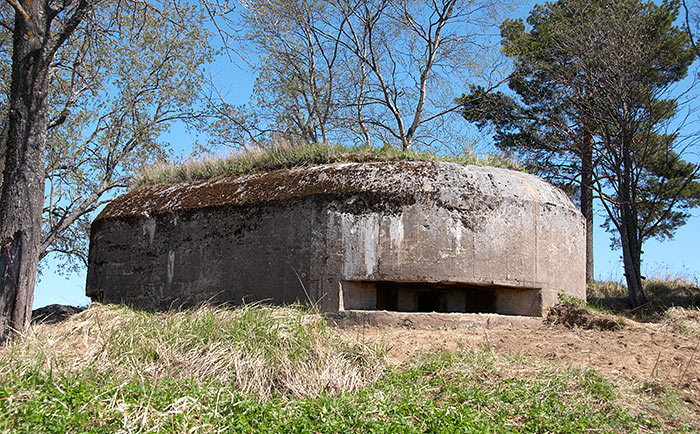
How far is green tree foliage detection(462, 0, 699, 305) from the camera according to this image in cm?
1088

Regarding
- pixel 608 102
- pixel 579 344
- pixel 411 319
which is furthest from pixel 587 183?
pixel 411 319

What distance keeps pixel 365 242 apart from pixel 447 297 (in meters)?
1.41

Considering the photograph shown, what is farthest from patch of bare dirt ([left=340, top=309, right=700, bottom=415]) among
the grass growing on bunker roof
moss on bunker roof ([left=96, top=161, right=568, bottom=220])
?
the grass growing on bunker roof

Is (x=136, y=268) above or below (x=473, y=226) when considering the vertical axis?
below

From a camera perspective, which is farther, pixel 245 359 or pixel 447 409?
pixel 245 359

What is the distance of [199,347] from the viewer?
489cm

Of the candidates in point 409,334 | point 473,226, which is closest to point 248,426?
point 409,334

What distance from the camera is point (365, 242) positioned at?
6.29 meters

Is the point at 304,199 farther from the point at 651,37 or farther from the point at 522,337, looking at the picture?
the point at 651,37

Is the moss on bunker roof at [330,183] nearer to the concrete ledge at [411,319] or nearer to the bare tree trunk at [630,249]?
the concrete ledge at [411,319]

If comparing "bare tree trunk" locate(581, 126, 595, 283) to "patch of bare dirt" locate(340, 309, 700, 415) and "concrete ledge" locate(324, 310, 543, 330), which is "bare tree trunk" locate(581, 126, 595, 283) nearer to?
"patch of bare dirt" locate(340, 309, 700, 415)

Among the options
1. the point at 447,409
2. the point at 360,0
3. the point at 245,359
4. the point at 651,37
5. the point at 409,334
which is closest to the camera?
the point at 447,409

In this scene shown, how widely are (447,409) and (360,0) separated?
1239 cm

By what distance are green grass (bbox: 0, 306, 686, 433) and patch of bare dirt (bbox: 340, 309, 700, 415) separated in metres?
0.32
